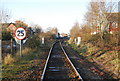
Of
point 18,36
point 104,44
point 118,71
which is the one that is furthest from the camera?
point 104,44

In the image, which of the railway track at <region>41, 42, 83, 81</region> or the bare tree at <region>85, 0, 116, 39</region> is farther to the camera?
the bare tree at <region>85, 0, 116, 39</region>

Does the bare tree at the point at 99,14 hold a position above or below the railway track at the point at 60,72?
above

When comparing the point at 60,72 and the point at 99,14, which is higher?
Answer: the point at 99,14

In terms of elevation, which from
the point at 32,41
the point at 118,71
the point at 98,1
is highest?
the point at 98,1

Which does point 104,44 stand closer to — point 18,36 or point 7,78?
point 18,36

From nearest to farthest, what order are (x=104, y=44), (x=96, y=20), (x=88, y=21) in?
1. (x=104, y=44)
2. (x=96, y=20)
3. (x=88, y=21)

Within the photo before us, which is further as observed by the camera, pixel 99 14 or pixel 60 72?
pixel 99 14

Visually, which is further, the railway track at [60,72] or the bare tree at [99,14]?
the bare tree at [99,14]

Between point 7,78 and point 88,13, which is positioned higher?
point 88,13

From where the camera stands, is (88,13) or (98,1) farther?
(88,13)

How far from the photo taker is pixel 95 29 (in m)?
27.2

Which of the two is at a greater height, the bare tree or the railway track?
the bare tree

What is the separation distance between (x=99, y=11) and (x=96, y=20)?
1.59 meters

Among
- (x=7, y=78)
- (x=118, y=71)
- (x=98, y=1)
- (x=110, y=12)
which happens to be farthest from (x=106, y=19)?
(x=7, y=78)
